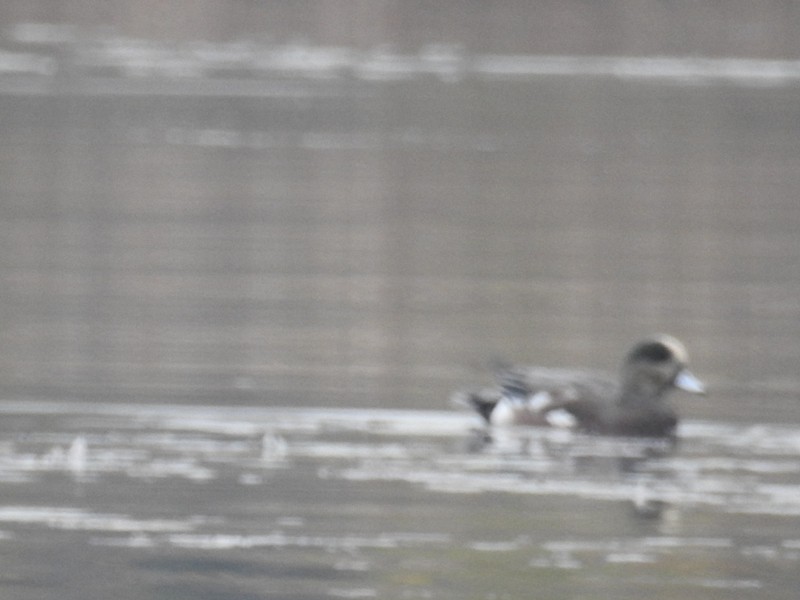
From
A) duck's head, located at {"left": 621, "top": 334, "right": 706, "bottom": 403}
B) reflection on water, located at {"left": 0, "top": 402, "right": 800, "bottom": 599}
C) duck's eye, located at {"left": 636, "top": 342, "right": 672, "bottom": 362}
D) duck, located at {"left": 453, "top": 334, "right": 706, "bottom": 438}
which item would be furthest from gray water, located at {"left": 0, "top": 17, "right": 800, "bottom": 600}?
duck's eye, located at {"left": 636, "top": 342, "right": 672, "bottom": 362}

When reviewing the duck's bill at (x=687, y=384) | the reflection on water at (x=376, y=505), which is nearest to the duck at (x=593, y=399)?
the duck's bill at (x=687, y=384)

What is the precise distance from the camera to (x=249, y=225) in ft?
80.7

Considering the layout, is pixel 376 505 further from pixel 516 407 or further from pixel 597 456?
pixel 516 407

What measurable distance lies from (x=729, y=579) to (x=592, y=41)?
2369 inches

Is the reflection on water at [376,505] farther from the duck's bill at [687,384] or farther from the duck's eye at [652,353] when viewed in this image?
the duck's eye at [652,353]

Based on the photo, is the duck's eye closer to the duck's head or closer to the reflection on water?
the duck's head

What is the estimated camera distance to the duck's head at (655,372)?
535 inches

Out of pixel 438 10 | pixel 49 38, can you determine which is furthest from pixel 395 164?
pixel 438 10

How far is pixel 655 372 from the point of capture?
13766 millimetres

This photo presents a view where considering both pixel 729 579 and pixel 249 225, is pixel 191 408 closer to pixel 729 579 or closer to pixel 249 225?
pixel 729 579

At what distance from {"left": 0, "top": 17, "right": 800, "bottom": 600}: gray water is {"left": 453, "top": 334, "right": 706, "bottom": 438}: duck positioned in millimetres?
166

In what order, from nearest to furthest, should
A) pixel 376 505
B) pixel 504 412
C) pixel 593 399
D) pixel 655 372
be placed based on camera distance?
pixel 376 505, pixel 593 399, pixel 504 412, pixel 655 372

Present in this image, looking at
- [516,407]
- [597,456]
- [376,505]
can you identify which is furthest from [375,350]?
[376,505]

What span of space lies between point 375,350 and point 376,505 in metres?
5.60
